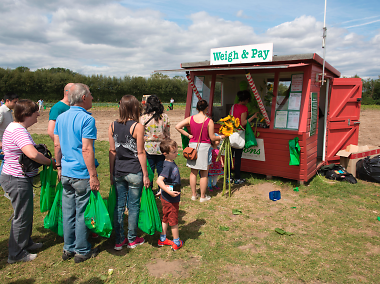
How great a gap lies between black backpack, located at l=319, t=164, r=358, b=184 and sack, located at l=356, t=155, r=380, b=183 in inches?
14.3

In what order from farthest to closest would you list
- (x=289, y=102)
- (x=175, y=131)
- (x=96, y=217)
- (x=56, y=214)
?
1. (x=175, y=131)
2. (x=289, y=102)
3. (x=56, y=214)
4. (x=96, y=217)

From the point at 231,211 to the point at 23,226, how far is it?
3239 mm

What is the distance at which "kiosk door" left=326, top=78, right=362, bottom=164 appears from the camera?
7168mm

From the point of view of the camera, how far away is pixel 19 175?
301cm

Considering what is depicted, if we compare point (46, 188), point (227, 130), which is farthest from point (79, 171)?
point (227, 130)

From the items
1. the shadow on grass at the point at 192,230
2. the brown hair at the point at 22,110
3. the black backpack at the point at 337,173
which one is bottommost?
the shadow on grass at the point at 192,230

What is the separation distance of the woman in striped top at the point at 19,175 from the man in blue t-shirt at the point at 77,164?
35 cm

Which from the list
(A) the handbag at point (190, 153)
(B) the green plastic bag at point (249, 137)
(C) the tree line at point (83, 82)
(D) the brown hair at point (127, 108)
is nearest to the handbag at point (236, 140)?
(B) the green plastic bag at point (249, 137)

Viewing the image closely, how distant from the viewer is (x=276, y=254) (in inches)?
133

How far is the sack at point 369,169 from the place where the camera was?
6285 mm

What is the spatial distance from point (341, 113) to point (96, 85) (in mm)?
51187

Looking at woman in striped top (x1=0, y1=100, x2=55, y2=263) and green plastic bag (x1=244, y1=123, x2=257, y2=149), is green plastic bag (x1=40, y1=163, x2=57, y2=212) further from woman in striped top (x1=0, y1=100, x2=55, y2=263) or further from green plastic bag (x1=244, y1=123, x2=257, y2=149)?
green plastic bag (x1=244, y1=123, x2=257, y2=149)

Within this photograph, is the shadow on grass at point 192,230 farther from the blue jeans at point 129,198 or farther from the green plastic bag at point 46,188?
the green plastic bag at point 46,188

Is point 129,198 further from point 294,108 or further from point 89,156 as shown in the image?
point 294,108
